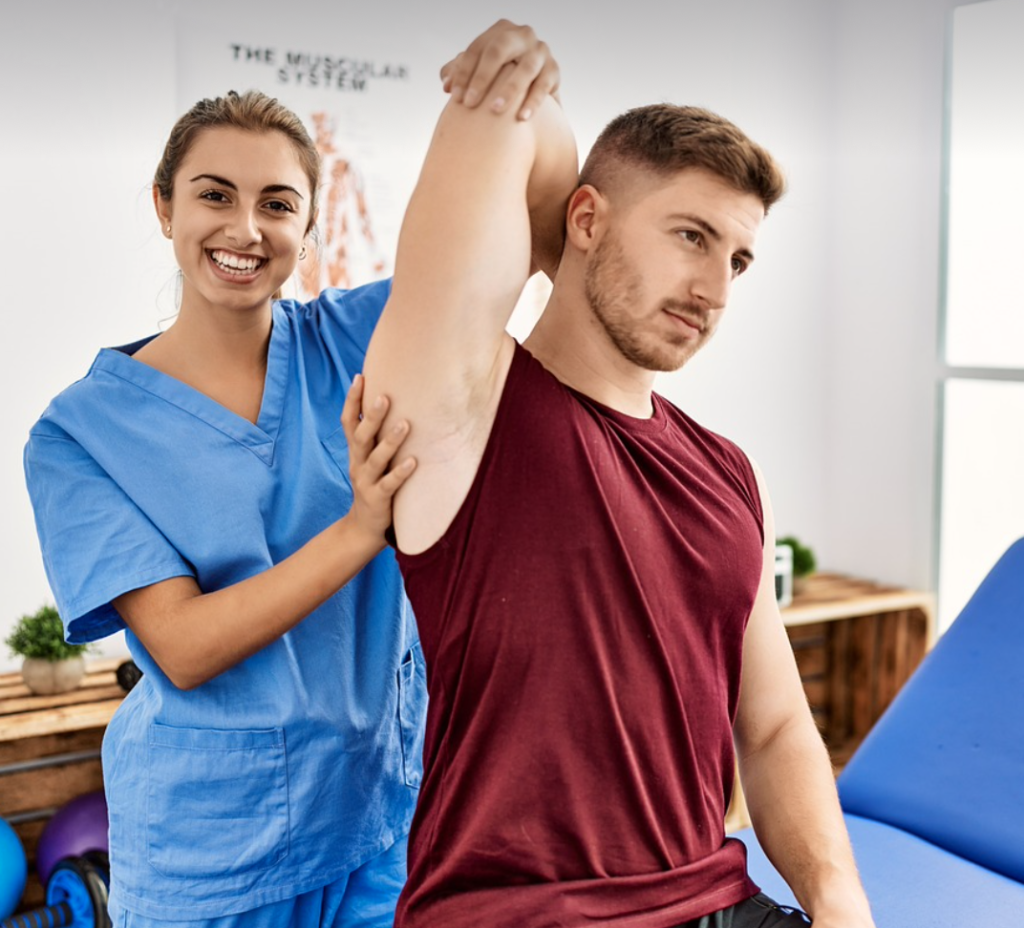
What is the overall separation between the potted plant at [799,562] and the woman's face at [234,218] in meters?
2.53

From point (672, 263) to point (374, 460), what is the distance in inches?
13.3

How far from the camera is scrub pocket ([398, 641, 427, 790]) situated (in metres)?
1.51

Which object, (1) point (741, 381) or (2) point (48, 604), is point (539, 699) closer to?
(2) point (48, 604)

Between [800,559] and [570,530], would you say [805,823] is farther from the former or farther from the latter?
[800,559]

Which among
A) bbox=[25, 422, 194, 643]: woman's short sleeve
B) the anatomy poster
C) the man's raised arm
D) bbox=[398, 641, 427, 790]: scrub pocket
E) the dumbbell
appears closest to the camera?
the man's raised arm

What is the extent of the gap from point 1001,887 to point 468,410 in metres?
1.16

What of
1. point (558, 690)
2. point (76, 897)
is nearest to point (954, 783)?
point (558, 690)

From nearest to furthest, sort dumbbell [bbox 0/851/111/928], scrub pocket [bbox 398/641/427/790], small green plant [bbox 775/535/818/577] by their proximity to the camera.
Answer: scrub pocket [bbox 398/641/427/790]
dumbbell [bbox 0/851/111/928]
small green plant [bbox 775/535/818/577]

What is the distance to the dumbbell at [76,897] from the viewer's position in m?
2.38

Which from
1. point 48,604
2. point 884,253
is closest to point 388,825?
point 48,604

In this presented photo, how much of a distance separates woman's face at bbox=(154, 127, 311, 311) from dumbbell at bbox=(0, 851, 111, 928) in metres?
1.41

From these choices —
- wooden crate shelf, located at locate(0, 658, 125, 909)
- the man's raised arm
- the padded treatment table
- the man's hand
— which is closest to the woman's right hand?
the man's raised arm

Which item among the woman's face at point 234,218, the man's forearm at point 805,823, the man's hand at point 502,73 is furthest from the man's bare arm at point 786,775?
the woman's face at point 234,218

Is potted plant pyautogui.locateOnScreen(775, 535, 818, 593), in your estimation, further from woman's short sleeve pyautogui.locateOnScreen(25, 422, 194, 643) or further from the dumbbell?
woman's short sleeve pyautogui.locateOnScreen(25, 422, 194, 643)
